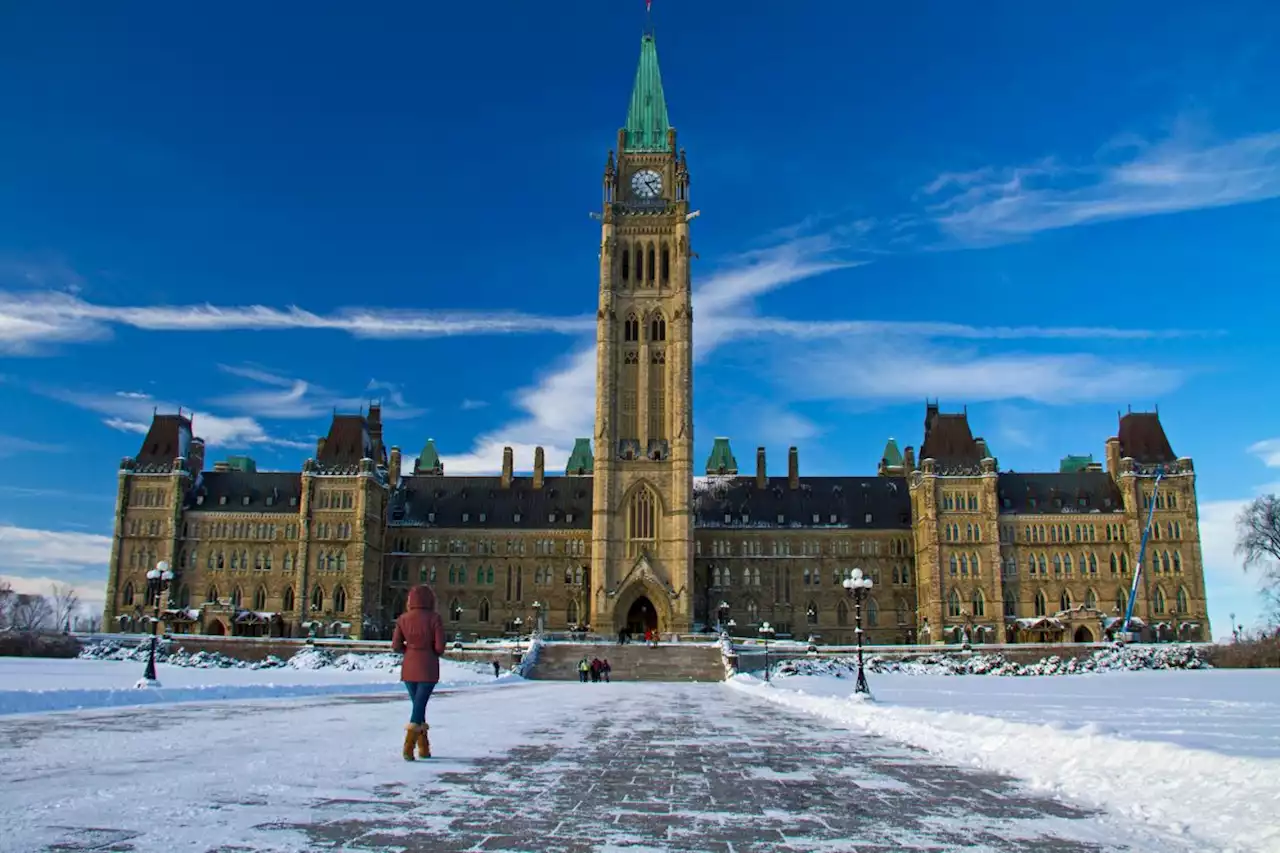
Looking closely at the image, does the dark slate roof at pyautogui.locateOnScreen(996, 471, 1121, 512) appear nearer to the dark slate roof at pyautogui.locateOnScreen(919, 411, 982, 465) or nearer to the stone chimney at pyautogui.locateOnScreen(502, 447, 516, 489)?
the dark slate roof at pyautogui.locateOnScreen(919, 411, 982, 465)

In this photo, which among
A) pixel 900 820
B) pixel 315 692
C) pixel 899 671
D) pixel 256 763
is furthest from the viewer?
pixel 899 671

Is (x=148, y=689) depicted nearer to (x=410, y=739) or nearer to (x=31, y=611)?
(x=410, y=739)

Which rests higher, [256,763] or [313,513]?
[313,513]

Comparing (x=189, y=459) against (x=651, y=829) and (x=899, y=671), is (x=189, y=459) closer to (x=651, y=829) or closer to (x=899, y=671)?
(x=899, y=671)

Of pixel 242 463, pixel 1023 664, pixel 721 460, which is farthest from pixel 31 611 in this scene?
pixel 1023 664

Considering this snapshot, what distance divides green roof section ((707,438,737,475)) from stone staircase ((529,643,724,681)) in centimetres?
3984

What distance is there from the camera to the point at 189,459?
8912cm

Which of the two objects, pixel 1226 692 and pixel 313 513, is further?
pixel 313 513

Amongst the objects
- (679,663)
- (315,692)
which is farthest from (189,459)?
(315,692)

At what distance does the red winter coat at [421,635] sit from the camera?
11.4 m

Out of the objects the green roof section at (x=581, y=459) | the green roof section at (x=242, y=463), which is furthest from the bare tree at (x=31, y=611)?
the green roof section at (x=581, y=459)

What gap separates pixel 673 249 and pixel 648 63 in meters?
20.3

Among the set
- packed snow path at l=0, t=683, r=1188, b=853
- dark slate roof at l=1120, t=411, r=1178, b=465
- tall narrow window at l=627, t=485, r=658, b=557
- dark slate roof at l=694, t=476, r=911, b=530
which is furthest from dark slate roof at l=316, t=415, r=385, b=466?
packed snow path at l=0, t=683, r=1188, b=853

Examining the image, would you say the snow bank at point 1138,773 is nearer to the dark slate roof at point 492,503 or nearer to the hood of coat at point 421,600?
the hood of coat at point 421,600
